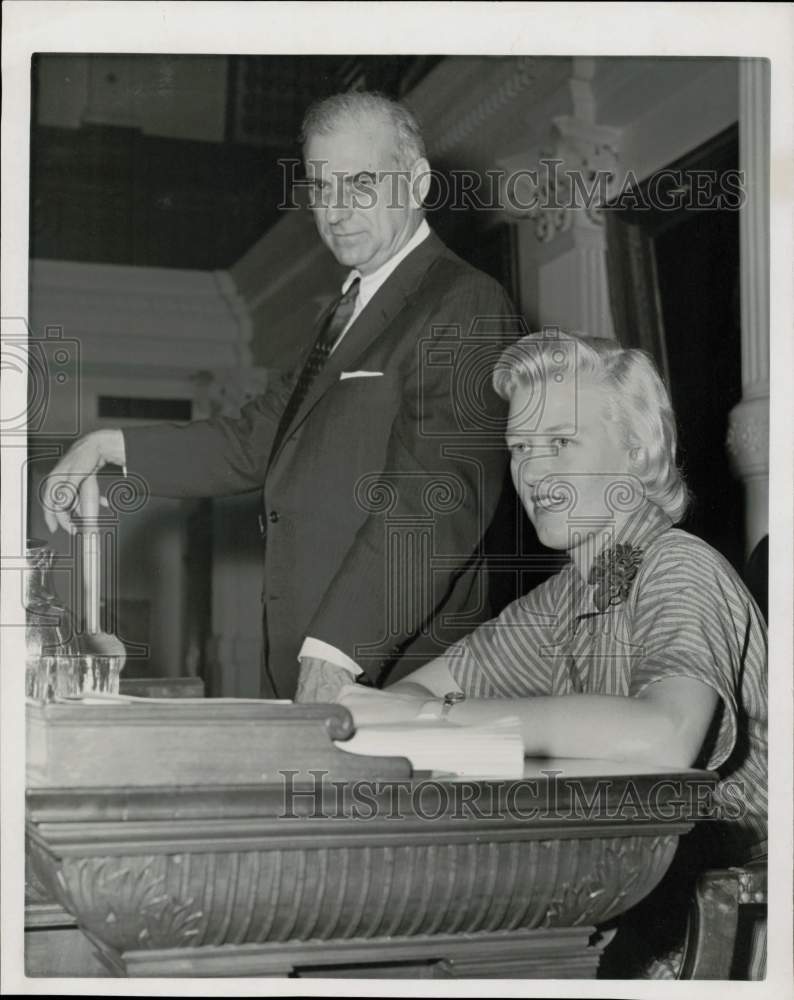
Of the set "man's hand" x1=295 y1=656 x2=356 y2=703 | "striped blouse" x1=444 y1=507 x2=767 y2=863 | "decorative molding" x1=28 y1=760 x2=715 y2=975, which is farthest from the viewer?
"man's hand" x1=295 y1=656 x2=356 y2=703

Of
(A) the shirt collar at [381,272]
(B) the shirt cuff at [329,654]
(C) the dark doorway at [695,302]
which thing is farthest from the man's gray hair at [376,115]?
(B) the shirt cuff at [329,654]

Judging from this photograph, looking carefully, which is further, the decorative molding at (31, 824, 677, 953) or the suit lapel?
the suit lapel

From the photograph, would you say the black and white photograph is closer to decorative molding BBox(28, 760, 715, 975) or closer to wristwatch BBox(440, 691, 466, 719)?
wristwatch BBox(440, 691, 466, 719)

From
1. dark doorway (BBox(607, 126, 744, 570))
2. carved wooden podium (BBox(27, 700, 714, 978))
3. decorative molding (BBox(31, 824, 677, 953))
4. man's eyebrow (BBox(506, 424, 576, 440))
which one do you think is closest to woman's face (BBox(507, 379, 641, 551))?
man's eyebrow (BBox(506, 424, 576, 440))

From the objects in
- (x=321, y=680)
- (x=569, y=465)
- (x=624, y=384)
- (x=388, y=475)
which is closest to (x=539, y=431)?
(x=569, y=465)

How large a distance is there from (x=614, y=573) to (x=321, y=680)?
0.65m

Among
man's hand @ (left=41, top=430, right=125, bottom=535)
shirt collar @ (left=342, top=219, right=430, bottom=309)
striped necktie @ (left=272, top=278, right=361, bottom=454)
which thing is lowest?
man's hand @ (left=41, top=430, right=125, bottom=535)

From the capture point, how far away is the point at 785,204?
2777mm

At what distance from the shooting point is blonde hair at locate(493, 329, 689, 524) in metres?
2.72

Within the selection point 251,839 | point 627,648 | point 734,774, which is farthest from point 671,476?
point 251,839

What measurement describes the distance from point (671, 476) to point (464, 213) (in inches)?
29.0

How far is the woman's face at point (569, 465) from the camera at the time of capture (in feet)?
8.78

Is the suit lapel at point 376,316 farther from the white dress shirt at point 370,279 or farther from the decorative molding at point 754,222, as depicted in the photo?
the decorative molding at point 754,222

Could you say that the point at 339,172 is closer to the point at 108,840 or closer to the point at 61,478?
the point at 61,478
